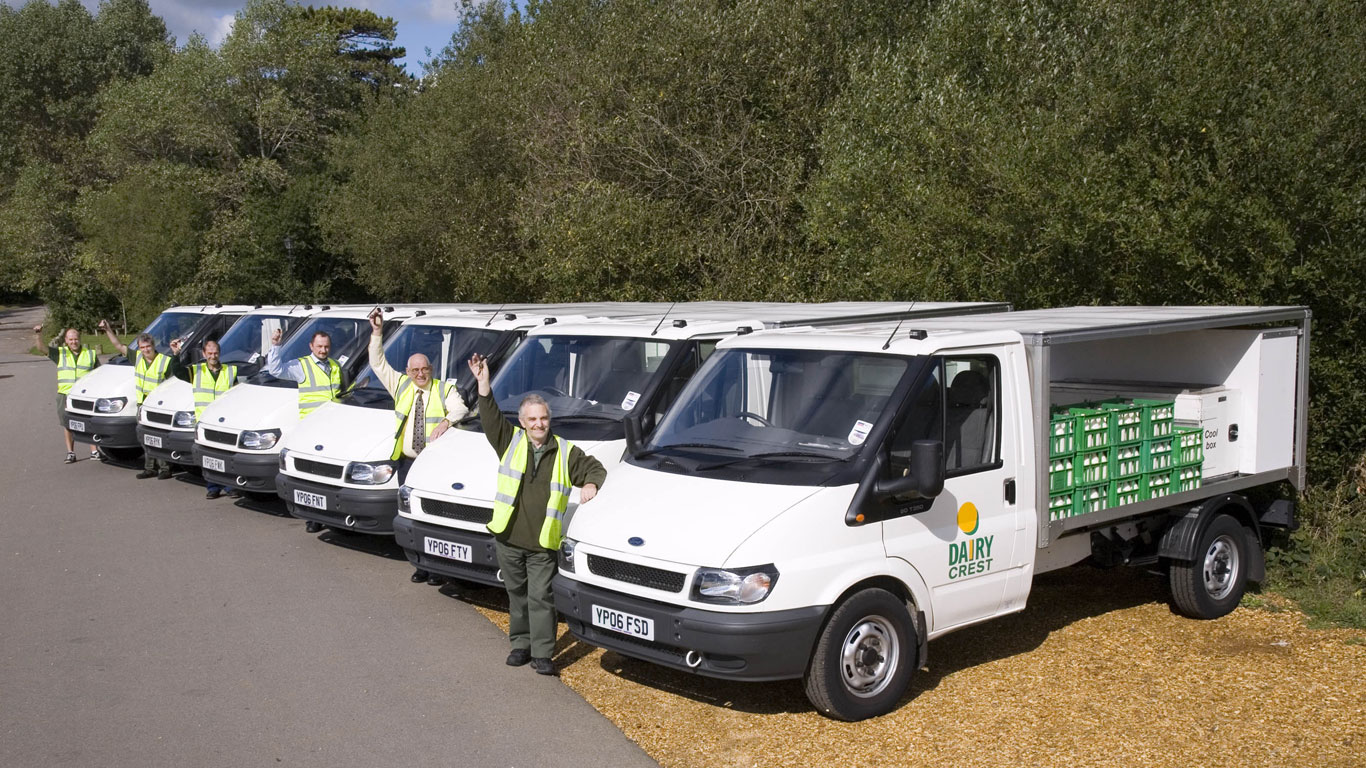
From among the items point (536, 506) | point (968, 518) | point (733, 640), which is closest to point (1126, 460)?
point (968, 518)

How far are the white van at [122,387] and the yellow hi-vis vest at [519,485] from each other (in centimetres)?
949

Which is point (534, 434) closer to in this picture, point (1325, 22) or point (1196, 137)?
point (1196, 137)

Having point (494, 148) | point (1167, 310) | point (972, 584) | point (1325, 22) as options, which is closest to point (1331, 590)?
point (1167, 310)

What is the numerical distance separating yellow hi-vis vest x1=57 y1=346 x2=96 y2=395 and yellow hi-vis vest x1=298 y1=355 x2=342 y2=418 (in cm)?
657

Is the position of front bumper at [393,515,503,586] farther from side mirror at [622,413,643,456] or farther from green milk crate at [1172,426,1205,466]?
green milk crate at [1172,426,1205,466]

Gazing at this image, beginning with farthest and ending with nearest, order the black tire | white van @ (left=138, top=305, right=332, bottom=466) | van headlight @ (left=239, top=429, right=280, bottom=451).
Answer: white van @ (left=138, top=305, right=332, bottom=466) → van headlight @ (left=239, top=429, right=280, bottom=451) → the black tire

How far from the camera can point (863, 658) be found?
585cm

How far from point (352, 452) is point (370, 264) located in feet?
75.3

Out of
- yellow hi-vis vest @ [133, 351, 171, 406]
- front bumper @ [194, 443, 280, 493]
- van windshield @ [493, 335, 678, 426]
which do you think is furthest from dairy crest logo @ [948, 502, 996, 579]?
yellow hi-vis vest @ [133, 351, 171, 406]

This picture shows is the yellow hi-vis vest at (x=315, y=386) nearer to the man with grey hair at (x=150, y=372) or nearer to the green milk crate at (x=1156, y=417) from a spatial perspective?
the man with grey hair at (x=150, y=372)

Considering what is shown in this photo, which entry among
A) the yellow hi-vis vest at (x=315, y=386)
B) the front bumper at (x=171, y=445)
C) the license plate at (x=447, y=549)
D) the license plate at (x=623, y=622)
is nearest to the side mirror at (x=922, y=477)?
the license plate at (x=623, y=622)

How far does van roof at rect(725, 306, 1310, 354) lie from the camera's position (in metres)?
6.35

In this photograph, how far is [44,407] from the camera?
77.9ft

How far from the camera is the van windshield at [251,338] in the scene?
549 inches
